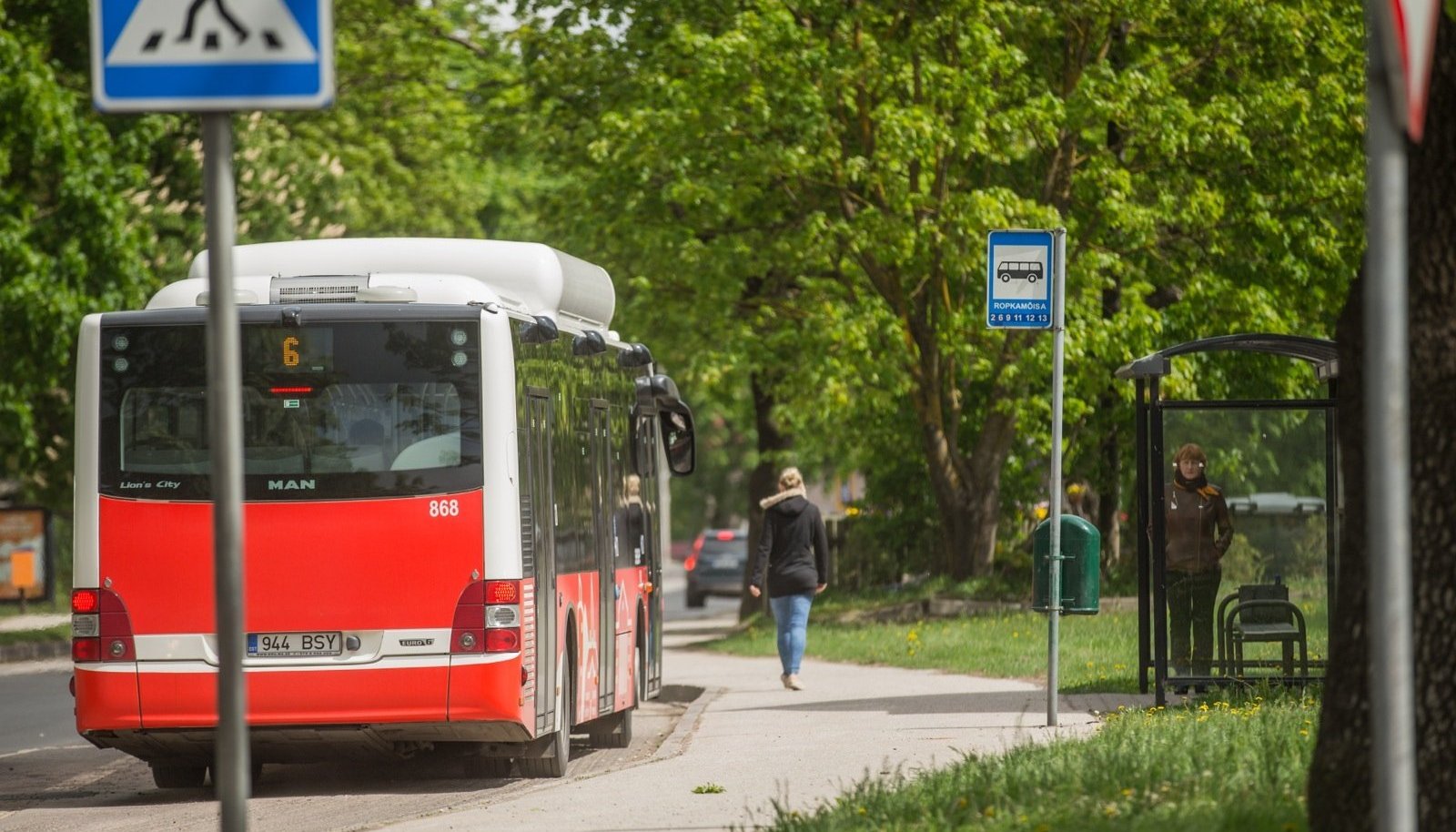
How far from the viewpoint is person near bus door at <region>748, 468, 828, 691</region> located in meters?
18.2

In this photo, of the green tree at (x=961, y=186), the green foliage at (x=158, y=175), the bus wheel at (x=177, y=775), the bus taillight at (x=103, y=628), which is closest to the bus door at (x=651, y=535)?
the bus wheel at (x=177, y=775)

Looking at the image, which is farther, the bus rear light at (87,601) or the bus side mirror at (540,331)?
the bus side mirror at (540,331)

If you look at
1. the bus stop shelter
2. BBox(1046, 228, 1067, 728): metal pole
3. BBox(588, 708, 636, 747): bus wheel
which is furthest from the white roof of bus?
the bus stop shelter

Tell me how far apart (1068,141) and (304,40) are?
69.0 feet

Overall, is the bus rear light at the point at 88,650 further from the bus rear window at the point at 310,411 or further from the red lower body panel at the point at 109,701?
the bus rear window at the point at 310,411

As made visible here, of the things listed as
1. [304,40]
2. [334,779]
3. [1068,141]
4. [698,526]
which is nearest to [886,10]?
[1068,141]

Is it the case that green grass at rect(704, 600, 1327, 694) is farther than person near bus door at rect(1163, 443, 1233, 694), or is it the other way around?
green grass at rect(704, 600, 1327, 694)

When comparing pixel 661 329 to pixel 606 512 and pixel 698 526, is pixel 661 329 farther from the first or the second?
pixel 698 526

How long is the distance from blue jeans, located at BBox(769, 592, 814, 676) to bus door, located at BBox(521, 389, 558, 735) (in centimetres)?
580

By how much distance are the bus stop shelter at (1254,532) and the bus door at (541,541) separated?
12.5ft

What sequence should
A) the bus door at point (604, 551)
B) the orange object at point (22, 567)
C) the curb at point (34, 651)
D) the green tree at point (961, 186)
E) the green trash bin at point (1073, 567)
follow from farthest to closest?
the orange object at point (22, 567) < the curb at point (34, 651) < the green tree at point (961, 186) < the bus door at point (604, 551) < the green trash bin at point (1073, 567)

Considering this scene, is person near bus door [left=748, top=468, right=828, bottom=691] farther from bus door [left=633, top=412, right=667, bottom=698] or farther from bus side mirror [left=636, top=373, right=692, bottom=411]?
bus side mirror [left=636, top=373, right=692, bottom=411]

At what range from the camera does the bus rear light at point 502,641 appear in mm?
11414

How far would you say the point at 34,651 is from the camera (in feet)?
87.7
